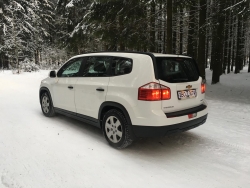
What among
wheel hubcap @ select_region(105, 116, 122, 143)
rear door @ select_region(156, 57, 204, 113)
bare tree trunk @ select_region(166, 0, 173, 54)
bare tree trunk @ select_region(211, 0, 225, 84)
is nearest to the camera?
rear door @ select_region(156, 57, 204, 113)

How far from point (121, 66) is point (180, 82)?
3.74 feet

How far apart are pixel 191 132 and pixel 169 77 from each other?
6.28ft

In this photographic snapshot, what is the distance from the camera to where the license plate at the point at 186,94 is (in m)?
3.75

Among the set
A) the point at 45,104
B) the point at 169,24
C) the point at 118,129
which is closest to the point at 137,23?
the point at 169,24

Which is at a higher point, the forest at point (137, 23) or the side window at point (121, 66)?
the forest at point (137, 23)

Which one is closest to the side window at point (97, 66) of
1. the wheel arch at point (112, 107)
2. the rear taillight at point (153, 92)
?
the wheel arch at point (112, 107)

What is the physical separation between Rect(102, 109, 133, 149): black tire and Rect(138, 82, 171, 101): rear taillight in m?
0.61

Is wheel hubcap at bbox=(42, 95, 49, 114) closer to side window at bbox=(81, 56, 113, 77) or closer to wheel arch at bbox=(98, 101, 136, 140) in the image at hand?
side window at bbox=(81, 56, 113, 77)

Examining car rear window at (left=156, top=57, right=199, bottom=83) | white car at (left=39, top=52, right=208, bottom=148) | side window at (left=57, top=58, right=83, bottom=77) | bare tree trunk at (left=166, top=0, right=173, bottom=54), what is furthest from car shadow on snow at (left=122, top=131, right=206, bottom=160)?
bare tree trunk at (left=166, top=0, right=173, bottom=54)

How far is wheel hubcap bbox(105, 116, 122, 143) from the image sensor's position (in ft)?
13.1

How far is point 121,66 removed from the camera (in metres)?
4.03

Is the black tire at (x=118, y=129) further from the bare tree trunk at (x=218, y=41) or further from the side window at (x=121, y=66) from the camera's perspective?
the bare tree trunk at (x=218, y=41)

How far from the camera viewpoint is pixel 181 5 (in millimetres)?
10070

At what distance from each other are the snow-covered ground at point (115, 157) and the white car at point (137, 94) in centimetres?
45
